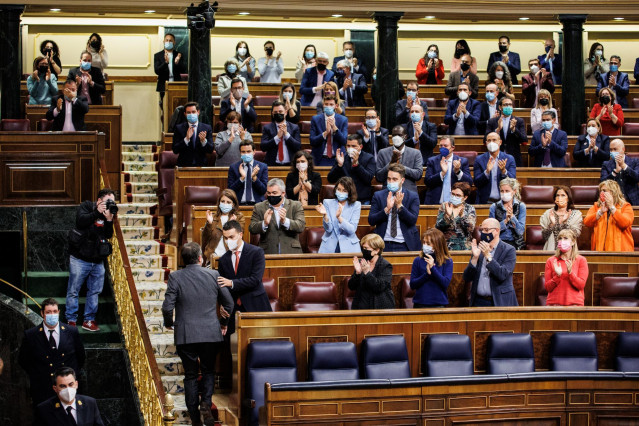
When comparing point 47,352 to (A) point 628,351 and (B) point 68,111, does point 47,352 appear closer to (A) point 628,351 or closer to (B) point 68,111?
(B) point 68,111

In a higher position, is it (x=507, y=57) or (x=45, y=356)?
(x=507, y=57)

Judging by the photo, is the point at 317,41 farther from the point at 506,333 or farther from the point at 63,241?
the point at 506,333

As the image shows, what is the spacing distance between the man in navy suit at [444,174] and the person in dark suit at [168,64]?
4.82 m

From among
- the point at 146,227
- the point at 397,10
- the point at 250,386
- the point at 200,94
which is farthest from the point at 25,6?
the point at 250,386

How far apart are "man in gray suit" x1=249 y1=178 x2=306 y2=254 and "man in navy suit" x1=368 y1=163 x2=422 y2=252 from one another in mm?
618

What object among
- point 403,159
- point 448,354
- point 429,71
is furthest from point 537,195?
point 429,71

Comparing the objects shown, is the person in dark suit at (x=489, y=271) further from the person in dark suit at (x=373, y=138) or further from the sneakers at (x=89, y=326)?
the sneakers at (x=89, y=326)

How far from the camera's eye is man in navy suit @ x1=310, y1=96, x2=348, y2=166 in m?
10.8

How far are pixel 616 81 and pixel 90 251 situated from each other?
7.77 metres

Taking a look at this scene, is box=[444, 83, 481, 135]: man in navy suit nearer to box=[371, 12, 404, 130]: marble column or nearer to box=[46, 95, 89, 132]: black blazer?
box=[371, 12, 404, 130]: marble column

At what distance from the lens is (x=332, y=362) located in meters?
7.39

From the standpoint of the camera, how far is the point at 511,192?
9.17 metres

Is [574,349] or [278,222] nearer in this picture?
[574,349]

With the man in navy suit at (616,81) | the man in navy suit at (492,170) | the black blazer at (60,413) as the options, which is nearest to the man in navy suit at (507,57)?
the man in navy suit at (616,81)
